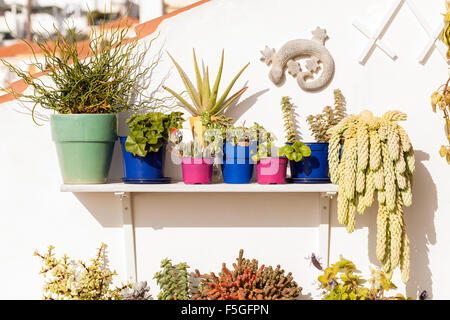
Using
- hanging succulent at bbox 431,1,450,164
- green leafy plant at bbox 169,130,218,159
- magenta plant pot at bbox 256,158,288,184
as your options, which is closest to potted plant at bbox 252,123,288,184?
magenta plant pot at bbox 256,158,288,184

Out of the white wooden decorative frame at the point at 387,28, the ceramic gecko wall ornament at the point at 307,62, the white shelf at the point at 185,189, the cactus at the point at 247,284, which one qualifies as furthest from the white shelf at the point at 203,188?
the white wooden decorative frame at the point at 387,28

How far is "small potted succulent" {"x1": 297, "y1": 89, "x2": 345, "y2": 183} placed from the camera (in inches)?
60.1

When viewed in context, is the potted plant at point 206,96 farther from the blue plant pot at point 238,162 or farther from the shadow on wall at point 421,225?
the shadow on wall at point 421,225

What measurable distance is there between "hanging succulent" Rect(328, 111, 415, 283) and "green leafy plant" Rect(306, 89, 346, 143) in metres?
0.09

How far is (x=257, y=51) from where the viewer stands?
1.64 m

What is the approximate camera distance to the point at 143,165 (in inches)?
59.3

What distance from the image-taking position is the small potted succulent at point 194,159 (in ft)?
4.89

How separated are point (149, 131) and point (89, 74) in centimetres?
27

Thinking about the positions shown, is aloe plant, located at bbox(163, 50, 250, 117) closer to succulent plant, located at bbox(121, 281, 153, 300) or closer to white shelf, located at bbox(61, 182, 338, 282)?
white shelf, located at bbox(61, 182, 338, 282)

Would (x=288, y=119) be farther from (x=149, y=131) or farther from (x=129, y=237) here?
(x=129, y=237)

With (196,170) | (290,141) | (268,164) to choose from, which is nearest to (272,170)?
(268,164)
